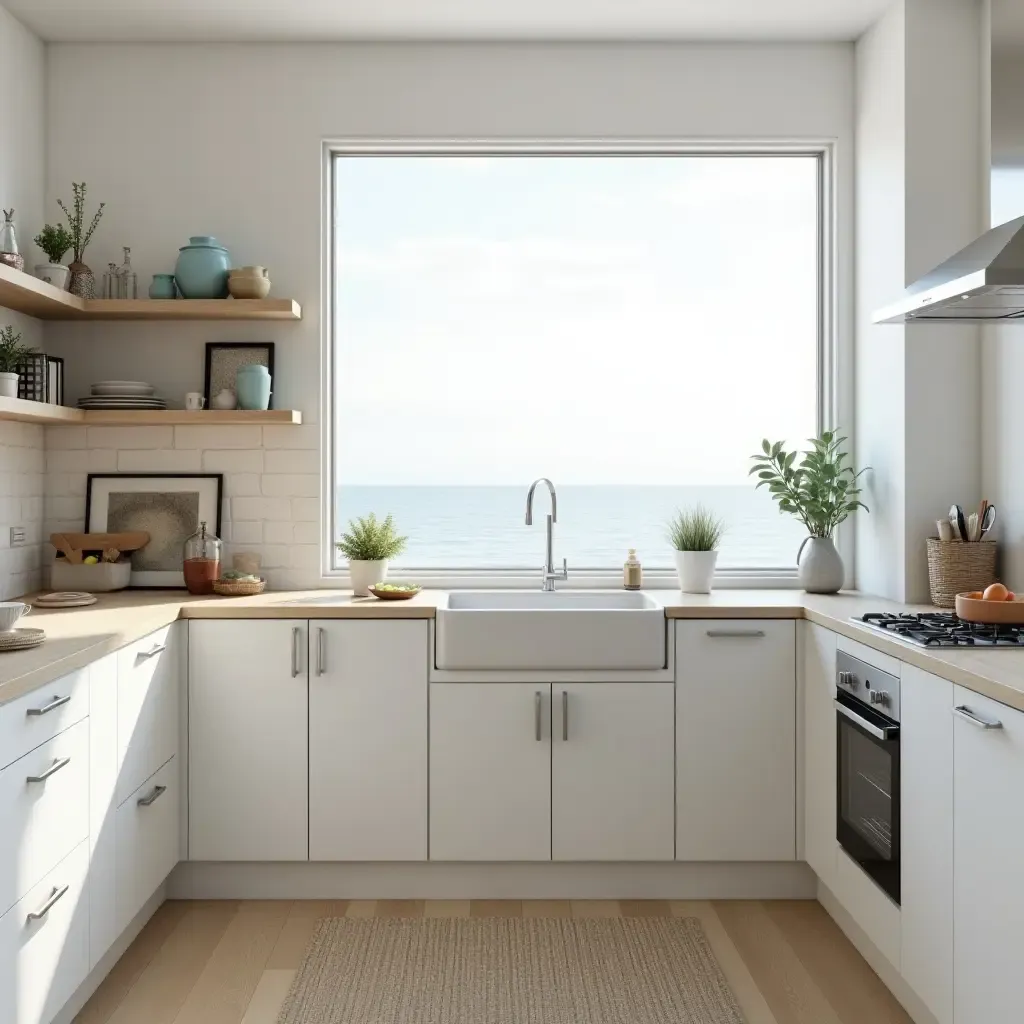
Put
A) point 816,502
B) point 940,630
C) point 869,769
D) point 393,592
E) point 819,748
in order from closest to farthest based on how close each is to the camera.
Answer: point 940,630
point 869,769
point 819,748
point 393,592
point 816,502

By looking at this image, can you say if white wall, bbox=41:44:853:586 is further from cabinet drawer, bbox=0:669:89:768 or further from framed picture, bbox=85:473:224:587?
cabinet drawer, bbox=0:669:89:768

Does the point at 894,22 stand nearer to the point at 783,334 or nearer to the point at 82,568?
the point at 783,334

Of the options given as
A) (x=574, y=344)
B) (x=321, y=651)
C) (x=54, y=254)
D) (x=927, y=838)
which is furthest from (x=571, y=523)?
(x=54, y=254)

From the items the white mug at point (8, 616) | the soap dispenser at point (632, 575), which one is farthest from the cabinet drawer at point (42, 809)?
the soap dispenser at point (632, 575)

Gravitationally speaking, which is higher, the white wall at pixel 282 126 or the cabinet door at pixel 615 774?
the white wall at pixel 282 126

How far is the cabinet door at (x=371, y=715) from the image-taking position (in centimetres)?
322

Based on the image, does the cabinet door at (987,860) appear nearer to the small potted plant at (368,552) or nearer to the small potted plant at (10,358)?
the small potted plant at (368,552)

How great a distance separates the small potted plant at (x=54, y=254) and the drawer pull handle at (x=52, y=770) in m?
1.76

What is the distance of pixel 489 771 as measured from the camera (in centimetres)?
322

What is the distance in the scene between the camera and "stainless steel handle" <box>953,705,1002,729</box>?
6.53 feet

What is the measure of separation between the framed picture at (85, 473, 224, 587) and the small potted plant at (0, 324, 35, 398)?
0.57 meters

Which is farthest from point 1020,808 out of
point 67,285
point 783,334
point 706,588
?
point 67,285

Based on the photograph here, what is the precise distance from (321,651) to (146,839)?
0.73 meters

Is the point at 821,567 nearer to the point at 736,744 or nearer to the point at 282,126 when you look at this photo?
the point at 736,744
